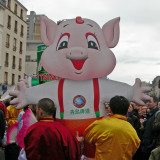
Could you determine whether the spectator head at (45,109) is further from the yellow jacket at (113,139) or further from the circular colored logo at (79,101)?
the circular colored logo at (79,101)

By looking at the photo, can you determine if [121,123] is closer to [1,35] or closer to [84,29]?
[84,29]

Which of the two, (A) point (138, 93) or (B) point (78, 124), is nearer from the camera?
(B) point (78, 124)

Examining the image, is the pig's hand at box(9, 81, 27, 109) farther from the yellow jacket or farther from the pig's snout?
the yellow jacket

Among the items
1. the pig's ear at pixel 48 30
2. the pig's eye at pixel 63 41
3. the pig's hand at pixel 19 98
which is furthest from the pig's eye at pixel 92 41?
the pig's hand at pixel 19 98

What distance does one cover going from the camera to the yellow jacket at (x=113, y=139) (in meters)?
2.82

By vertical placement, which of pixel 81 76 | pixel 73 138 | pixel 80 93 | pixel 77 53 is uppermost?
pixel 77 53

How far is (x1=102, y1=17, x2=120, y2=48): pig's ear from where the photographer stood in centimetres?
411

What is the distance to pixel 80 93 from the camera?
3.79 meters

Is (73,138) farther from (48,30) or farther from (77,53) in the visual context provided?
(48,30)

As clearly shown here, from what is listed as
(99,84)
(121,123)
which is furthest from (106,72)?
(121,123)

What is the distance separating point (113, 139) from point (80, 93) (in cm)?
114

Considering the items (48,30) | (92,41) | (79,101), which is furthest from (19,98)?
(92,41)

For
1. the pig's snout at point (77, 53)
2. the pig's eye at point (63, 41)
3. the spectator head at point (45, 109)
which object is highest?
the pig's eye at point (63, 41)

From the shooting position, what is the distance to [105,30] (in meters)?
4.15
